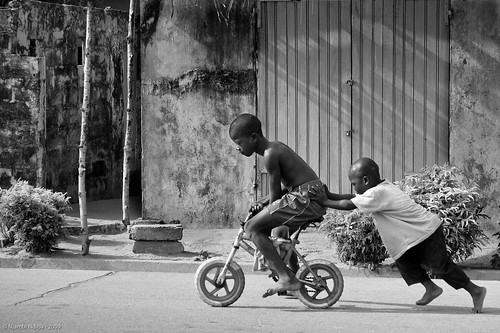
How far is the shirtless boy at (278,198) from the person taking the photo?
27.1ft

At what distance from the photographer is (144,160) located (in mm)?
13367

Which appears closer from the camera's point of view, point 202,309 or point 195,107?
point 202,309

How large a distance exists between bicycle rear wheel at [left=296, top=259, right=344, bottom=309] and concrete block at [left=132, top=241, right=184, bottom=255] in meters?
3.42

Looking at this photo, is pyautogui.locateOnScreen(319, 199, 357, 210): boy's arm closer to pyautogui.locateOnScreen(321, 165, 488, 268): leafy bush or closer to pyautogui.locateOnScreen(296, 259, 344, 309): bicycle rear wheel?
pyautogui.locateOnScreen(296, 259, 344, 309): bicycle rear wheel

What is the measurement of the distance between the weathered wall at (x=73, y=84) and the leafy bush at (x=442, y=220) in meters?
5.96

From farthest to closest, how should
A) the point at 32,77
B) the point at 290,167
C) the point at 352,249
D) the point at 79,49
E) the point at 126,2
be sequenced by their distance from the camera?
the point at 126,2 < the point at 79,49 < the point at 32,77 < the point at 352,249 < the point at 290,167

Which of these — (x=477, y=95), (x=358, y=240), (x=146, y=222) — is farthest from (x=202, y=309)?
(x=477, y=95)

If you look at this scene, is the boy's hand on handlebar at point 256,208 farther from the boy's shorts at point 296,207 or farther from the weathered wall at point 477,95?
the weathered wall at point 477,95

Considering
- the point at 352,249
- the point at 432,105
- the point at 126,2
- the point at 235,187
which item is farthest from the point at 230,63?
the point at 126,2

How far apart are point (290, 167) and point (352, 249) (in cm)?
252

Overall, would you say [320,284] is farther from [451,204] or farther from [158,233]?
[158,233]

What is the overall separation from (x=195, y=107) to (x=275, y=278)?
5108 mm

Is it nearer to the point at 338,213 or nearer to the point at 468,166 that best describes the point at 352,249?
the point at 338,213

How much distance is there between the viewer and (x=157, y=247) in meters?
11.7
